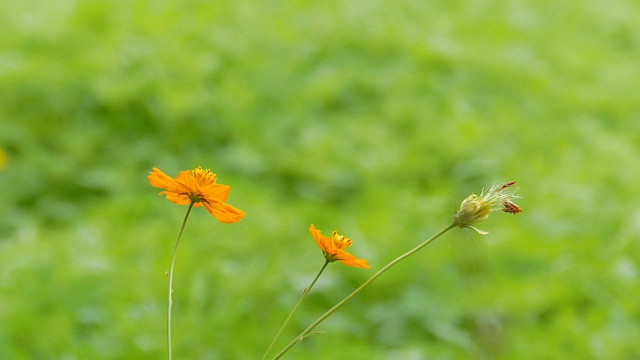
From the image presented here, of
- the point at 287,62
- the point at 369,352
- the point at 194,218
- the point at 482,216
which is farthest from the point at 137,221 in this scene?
the point at 482,216

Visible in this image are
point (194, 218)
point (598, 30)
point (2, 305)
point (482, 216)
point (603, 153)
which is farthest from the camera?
point (598, 30)

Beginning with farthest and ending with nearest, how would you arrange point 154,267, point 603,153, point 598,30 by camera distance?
point 598,30 < point 603,153 < point 154,267

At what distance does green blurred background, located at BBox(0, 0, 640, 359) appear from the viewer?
246cm

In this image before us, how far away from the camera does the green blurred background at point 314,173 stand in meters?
2.46

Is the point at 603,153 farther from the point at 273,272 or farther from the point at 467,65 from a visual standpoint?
the point at 273,272

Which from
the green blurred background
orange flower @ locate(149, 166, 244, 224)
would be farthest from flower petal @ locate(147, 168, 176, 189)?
the green blurred background

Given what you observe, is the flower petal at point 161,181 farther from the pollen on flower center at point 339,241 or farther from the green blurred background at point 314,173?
the green blurred background at point 314,173

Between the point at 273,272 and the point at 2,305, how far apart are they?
776mm

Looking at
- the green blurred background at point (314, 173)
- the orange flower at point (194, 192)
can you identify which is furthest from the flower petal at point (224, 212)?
the green blurred background at point (314, 173)

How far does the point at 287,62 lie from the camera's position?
3.95m

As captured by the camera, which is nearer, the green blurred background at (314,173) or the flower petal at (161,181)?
the flower petal at (161,181)

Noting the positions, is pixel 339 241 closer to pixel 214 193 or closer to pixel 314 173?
pixel 214 193

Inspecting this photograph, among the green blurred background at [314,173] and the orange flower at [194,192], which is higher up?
the green blurred background at [314,173]

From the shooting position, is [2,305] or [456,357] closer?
[2,305]
